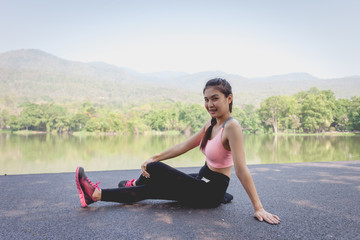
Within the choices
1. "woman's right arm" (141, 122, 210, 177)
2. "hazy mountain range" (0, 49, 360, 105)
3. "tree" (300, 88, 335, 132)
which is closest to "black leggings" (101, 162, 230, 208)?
"woman's right arm" (141, 122, 210, 177)

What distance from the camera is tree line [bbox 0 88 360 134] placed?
60.0 ft

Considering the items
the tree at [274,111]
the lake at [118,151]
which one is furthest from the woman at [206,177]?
the tree at [274,111]

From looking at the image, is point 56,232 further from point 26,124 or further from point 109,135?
point 109,135

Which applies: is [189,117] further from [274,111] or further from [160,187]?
[160,187]

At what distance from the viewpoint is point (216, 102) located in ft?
4.69

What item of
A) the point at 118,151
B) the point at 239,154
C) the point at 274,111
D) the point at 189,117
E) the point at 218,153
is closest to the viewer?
the point at 239,154

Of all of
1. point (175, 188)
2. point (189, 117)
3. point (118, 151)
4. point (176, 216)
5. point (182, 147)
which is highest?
point (182, 147)

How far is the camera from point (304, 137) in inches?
870

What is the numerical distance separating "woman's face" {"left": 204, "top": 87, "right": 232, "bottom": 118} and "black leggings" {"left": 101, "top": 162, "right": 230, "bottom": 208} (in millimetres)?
338

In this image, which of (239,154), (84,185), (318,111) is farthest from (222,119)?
(318,111)

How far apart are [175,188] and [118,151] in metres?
21.0

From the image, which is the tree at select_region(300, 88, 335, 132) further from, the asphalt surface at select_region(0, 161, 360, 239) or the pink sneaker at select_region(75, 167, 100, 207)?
the pink sneaker at select_region(75, 167, 100, 207)

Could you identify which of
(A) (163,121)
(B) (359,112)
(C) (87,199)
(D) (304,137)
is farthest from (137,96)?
(C) (87,199)

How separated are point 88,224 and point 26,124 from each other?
62.9 feet
